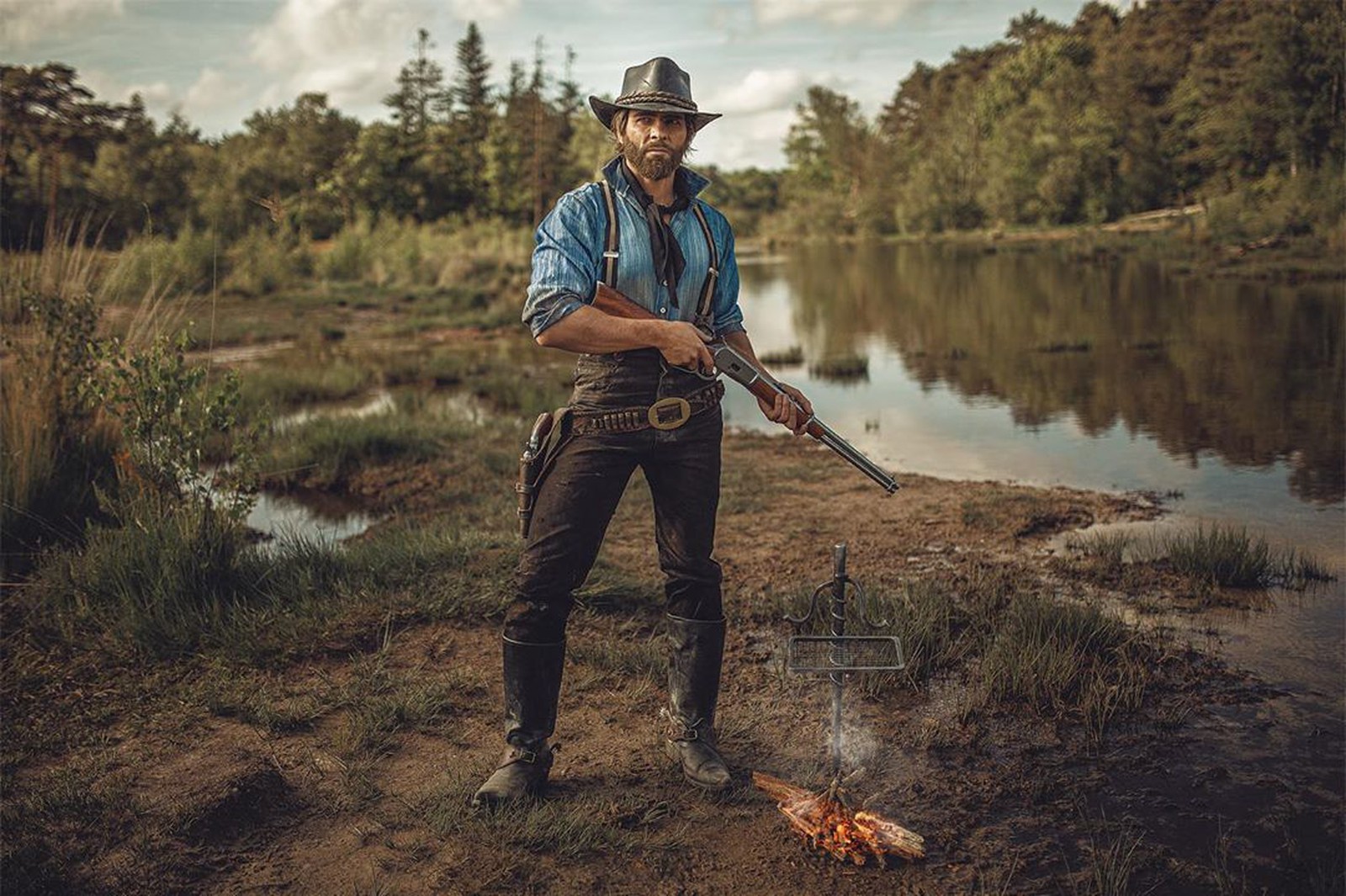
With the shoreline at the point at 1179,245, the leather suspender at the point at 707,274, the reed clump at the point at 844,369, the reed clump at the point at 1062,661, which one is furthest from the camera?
the shoreline at the point at 1179,245

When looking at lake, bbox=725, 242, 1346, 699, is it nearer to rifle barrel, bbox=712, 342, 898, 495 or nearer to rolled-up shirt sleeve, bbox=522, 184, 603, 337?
rifle barrel, bbox=712, 342, 898, 495

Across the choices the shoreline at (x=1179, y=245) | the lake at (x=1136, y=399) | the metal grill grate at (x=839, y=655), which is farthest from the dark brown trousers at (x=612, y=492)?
the shoreline at (x=1179, y=245)

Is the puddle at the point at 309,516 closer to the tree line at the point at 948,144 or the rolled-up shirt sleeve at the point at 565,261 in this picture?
the rolled-up shirt sleeve at the point at 565,261

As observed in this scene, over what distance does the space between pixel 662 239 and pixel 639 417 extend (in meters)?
0.66

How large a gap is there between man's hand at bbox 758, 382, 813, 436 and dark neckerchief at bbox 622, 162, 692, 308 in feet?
1.75

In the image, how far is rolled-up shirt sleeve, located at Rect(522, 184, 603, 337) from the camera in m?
3.41

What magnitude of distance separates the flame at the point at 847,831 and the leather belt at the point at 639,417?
1399 mm

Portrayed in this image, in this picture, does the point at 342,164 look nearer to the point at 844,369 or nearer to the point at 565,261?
the point at 844,369

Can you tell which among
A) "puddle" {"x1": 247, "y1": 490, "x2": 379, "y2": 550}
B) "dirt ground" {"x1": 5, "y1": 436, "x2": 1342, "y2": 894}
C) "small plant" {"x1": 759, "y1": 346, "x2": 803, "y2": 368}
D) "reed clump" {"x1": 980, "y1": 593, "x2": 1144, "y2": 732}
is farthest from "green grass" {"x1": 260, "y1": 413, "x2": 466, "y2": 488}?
"small plant" {"x1": 759, "y1": 346, "x2": 803, "y2": 368}

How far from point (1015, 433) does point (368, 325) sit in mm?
16086

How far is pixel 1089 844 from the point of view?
346 cm

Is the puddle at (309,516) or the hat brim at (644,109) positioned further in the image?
the puddle at (309,516)

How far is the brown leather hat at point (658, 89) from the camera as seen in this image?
350cm

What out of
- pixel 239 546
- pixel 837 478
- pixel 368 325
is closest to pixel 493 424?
pixel 837 478
